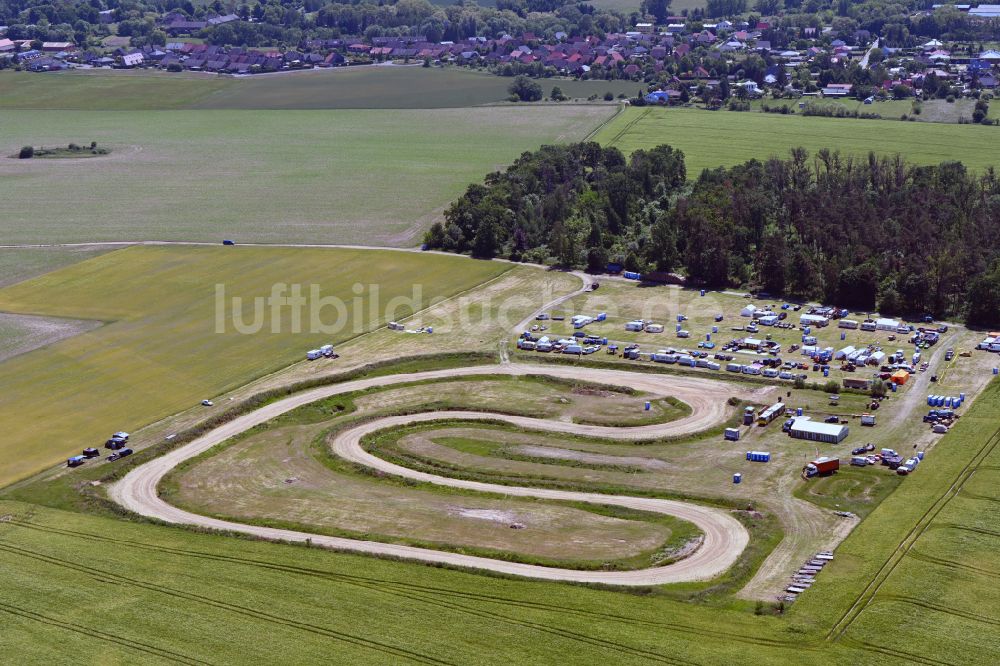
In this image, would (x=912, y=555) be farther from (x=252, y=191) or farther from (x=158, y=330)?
(x=252, y=191)

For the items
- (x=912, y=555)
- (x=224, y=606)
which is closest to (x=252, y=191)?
(x=224, y=606)

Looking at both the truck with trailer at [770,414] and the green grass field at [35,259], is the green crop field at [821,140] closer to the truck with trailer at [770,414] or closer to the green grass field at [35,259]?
the truck with trailer at [770,414]

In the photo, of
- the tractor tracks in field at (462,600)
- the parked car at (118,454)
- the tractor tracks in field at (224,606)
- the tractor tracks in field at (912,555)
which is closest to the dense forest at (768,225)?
the tractor tracks in field at (912,555)

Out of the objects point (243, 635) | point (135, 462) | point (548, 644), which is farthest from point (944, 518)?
point (135, 462)

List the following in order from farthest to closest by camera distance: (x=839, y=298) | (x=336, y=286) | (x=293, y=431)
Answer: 1. (x=336, y=286)
2. (x=839, y=298)
3. (x=293, y=431)

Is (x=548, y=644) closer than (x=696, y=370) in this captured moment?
Yes

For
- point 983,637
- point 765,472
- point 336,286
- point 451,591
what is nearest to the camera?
point 983,637

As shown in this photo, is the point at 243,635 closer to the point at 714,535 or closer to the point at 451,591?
the point at 451,591
